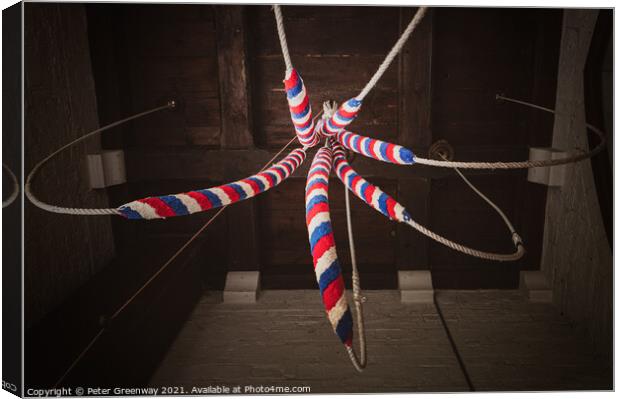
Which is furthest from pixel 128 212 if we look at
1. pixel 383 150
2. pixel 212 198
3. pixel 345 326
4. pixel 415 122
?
pixel 415 122

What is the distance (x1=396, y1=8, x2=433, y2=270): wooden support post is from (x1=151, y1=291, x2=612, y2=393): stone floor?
0.99ft

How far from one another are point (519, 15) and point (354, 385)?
190 cm

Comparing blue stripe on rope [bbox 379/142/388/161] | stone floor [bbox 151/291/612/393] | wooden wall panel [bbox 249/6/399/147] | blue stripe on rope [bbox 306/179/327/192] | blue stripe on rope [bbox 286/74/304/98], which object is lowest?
stone floor [bbox 151/291/612/393]

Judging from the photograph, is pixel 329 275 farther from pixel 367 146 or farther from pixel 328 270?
pixel 367 146

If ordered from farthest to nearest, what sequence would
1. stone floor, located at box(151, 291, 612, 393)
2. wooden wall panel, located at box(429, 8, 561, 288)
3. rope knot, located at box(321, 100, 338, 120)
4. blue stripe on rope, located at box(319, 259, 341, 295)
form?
wooden wall panel, located at box(429, 8, 561, 288), stone floor, located at box(151, 291, 612, 393), rope knot, located at box(321, 100, 338, 120), blue stripe on rope, located at box(319, 259, 341, 295)

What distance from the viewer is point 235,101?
2141 millimetres

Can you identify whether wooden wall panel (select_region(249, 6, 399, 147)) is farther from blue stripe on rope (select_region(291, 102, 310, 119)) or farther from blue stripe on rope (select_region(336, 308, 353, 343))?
blue stripe on rope (select_region(336, 308, 353, 343))

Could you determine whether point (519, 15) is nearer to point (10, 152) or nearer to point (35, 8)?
point (35, 8)

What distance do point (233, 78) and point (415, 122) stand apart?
102 centimetres

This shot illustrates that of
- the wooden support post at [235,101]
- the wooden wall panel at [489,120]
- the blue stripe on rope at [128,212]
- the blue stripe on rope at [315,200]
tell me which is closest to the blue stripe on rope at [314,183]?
the blue stripe on rope at [315,200]

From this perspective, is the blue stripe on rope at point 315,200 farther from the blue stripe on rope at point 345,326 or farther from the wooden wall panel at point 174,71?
the wooden wall panel at point 174,71

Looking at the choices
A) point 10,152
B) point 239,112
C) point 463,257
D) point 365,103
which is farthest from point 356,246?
point 10,152

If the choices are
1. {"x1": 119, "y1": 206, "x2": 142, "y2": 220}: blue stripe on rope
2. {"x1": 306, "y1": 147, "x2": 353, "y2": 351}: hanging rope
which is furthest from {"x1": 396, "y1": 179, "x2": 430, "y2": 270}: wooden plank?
{"x1": 119, "y1": 206, "x2": 142, "y2": 220}: blue stripe on rope

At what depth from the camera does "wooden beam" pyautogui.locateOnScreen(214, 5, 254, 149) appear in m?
2.02
